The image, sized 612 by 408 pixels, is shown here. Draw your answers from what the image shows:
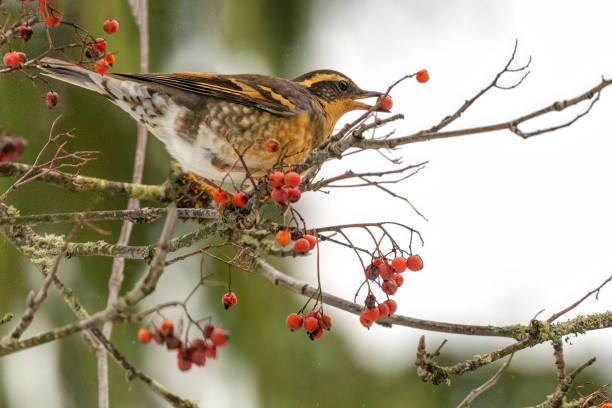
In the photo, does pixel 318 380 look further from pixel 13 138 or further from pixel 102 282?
pixel 13 138

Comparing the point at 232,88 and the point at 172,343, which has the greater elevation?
the point at 232,88

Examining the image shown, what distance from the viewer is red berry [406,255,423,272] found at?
162 cm

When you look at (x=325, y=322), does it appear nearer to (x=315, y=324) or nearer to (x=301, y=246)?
(x=315, y=324)

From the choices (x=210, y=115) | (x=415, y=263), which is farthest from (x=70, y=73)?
(x=415, y=263)

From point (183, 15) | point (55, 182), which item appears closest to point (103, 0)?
point (183, 15)

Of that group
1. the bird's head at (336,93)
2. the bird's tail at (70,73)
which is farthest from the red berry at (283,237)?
the bird's head at (336,93)

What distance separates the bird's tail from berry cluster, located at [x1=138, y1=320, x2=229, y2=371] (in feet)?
2.95

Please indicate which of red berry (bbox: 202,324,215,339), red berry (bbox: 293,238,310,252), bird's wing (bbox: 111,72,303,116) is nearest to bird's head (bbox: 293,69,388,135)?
bird's wing (bbox: 111,72,303,116)

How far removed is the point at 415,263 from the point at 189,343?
0.65 meters

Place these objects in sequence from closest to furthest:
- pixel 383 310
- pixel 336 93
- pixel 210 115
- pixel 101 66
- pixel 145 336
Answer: pixel 145 336
pixel 383 310
pixel 101 66
pixel 210 115
pixel 336 93

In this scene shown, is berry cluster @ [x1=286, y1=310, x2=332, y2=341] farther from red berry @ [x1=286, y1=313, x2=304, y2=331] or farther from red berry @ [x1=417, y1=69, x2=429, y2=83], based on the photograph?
red berry @ [x1=417, y1=69, x2=429, y2=83]

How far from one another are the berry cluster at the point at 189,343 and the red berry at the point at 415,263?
599 millimetres

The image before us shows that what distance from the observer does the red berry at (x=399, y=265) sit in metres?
1.60

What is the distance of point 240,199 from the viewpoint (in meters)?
1.48
